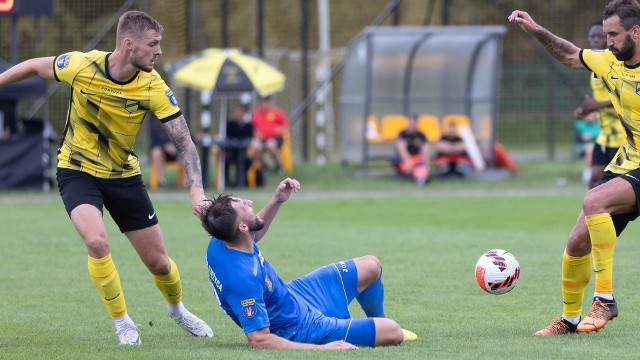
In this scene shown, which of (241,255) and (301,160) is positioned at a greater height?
(241,255)

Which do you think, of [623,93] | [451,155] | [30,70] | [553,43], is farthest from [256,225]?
[451,155]

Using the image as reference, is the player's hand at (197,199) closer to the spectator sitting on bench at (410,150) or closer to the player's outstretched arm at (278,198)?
the player's outstretched arm at (278,198)

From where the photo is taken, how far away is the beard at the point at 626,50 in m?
7.33

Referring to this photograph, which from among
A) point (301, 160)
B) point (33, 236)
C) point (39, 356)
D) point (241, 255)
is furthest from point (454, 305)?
point (301, 160)

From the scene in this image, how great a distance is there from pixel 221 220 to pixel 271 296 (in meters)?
0.57

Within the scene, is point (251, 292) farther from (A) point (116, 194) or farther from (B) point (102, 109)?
(B) point (102, 109)

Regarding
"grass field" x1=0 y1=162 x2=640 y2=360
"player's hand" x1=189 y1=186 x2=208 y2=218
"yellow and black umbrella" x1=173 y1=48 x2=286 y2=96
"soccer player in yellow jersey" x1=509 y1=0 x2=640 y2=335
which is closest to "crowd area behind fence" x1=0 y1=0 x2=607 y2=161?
"yellow and black umbrella" x1=173 y1=48 x2=286 y2=96

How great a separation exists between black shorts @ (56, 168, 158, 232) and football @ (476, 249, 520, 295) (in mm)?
2313

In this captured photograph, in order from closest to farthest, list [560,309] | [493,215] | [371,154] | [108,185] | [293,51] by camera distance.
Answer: [108,185], [560,309], [493,215], [371,154], [293,51]

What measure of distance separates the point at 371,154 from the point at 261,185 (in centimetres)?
356

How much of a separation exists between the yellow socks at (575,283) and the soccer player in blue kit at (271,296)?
1151mm

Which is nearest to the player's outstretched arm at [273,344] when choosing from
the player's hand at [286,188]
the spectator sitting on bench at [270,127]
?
the player's hand at [286,188]

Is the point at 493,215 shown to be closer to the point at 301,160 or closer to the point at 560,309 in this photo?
the point at 560,309

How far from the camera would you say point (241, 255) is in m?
6.91
